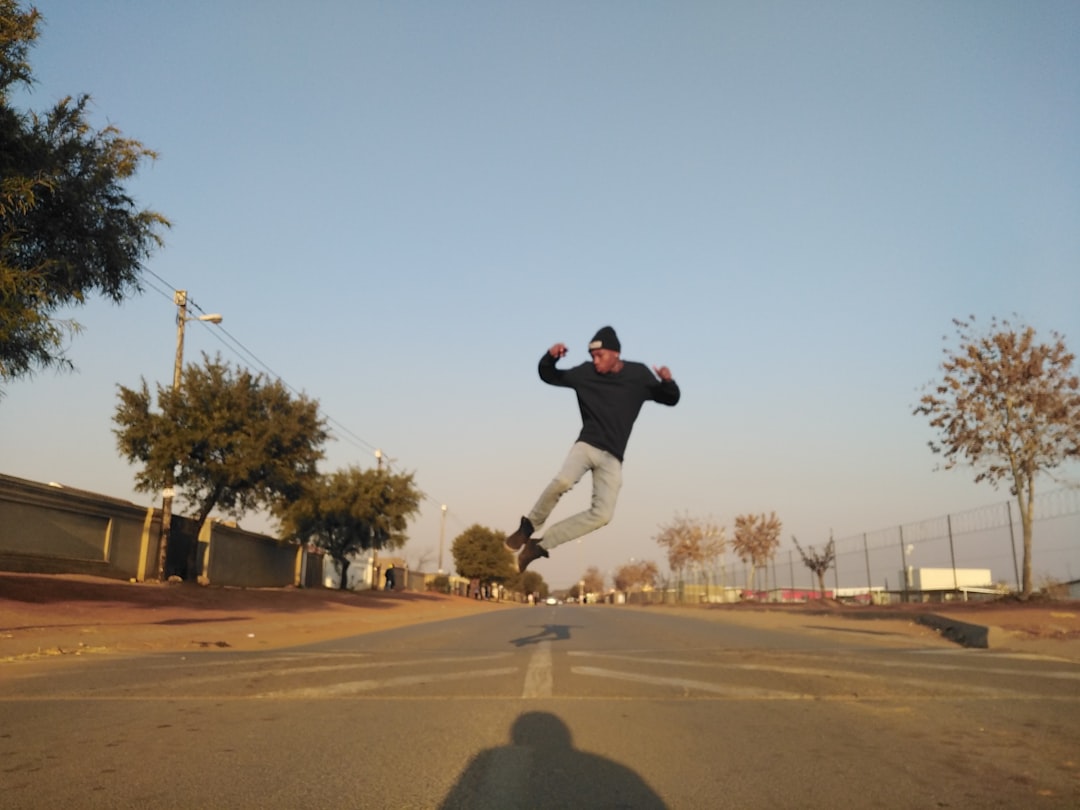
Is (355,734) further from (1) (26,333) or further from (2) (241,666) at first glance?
(1) (26,333)

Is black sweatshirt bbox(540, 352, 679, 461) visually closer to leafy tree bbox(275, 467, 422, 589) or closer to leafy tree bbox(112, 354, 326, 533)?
leafy tree bbox(112, 354, 326, 533)

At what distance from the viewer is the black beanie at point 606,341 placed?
7.45m

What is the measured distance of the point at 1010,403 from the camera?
1024 inches

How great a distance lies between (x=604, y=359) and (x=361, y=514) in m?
44.0

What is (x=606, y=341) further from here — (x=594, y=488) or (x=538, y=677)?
(x=538, y=677)

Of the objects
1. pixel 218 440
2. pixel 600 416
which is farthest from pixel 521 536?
pixel 218 440

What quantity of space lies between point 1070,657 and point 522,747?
9.28 metres

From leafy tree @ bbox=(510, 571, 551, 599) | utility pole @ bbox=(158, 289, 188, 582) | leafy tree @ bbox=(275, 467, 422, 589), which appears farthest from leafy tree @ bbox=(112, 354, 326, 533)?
leafy tree @ bbox=(510, 571, 551, 599)

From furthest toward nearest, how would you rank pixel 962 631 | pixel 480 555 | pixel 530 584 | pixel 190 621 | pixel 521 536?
pixel 530 584 → pixel 480 555 → pixel 190 621 → pixel 962 631 → pixel 521 536

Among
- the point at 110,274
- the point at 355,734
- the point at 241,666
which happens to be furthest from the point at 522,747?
the point at 110,274

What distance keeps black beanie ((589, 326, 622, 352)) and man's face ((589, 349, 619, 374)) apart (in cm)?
3

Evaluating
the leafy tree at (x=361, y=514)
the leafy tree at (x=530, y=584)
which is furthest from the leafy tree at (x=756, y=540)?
the leafy tree at (x=530, y=584)

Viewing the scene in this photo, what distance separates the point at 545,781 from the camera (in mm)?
4422

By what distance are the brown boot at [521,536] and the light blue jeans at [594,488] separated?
19 cm
